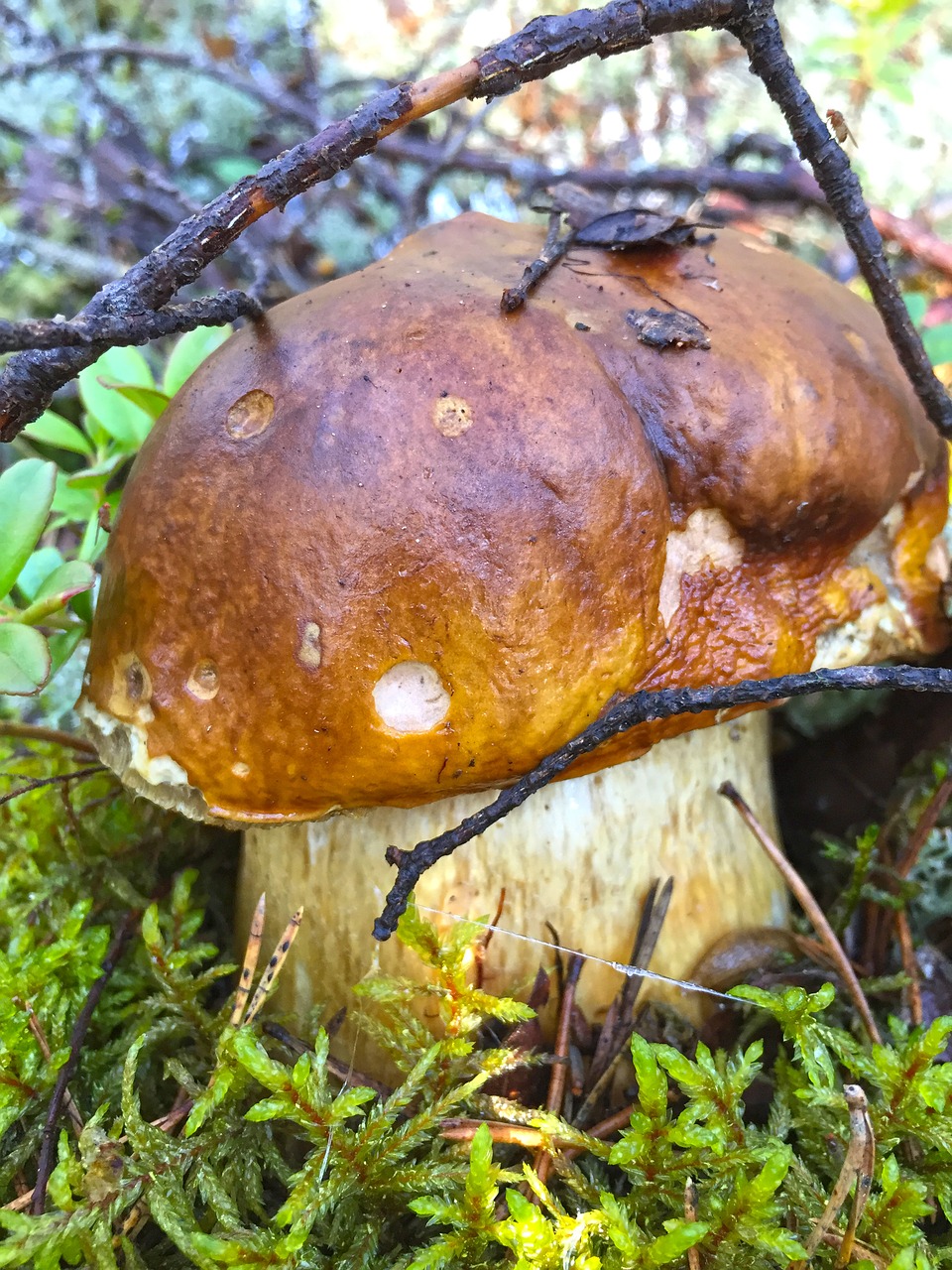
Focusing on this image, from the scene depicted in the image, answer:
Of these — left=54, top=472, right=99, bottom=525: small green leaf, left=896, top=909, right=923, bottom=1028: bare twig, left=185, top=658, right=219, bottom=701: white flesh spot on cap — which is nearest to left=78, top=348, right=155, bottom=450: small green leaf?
left=54, top=472, right=99, bottom=525: small green leaf

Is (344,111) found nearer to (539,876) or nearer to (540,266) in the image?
(540,266)

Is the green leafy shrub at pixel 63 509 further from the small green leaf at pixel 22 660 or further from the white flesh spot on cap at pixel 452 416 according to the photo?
the white flesh spot on cap at pixel 452 416

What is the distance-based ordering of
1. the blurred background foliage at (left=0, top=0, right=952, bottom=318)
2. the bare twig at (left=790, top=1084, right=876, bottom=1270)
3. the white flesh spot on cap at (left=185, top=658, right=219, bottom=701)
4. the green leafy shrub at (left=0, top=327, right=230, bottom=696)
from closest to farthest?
the bare twig at (left=790, top=1084, right=876, bottom=1270)
the white flesh spot on cap at (left=185, top=658, right=219, bottom=701)
the green leafy shrub at (left=0, top=327, right=230, bottom=696)
the blurred background foliage at (left=0, top=0, right=952, bottom=318)

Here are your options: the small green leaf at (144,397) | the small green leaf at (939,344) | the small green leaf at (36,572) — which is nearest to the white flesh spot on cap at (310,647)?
the small green leaf at (36,572)

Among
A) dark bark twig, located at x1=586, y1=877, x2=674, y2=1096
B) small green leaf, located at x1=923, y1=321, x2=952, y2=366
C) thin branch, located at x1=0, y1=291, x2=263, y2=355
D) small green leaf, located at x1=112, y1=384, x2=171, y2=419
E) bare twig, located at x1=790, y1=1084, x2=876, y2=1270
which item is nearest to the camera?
thin branch, located at x1=0, y1=291, x2=263, y2=355

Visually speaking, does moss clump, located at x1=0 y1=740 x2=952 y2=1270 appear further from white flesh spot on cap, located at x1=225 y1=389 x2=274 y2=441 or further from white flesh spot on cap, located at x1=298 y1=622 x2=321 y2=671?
white flesh spot on cap, located at x1=225 y1=389 x2=274 y2=441

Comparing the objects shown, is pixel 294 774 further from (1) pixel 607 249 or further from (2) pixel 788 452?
(1) pixel 607 249

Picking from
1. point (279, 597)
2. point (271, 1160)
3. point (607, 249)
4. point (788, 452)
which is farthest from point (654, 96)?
point (271, 1160)
